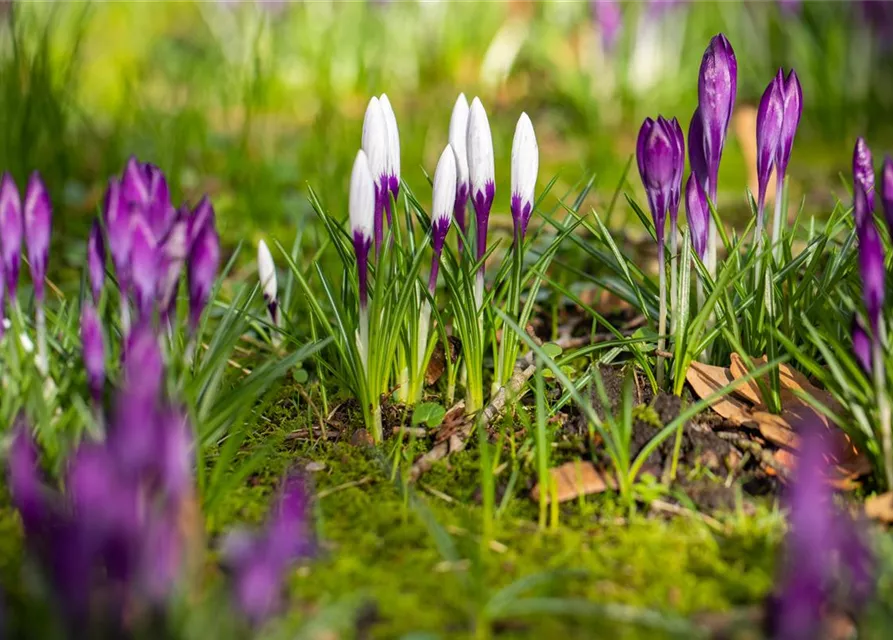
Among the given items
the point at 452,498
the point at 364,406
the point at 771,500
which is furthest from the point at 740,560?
the point at 364,406

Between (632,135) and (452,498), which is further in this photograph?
(632,135)

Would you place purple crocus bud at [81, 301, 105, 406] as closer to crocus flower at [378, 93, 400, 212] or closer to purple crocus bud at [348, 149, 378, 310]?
purple crocus bud at [348, 149, 378, 310]

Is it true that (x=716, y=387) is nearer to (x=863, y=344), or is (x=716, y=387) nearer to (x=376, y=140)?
(x=863, y=344)

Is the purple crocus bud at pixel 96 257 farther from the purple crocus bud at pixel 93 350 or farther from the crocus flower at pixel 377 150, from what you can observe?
the crocus flower at pixel 377 150

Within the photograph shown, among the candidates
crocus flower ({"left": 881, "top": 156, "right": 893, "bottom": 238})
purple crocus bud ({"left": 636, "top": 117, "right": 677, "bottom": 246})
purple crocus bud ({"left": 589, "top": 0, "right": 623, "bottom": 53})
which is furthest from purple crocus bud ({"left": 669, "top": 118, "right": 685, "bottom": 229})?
purple crocus bud ({"left": 589, "top": 0, "right": 623, "bottom": 53})

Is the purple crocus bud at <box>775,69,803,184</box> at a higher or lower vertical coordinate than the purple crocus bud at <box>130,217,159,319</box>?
higher

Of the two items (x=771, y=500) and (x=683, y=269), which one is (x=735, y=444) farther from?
(x=683, y=269)
